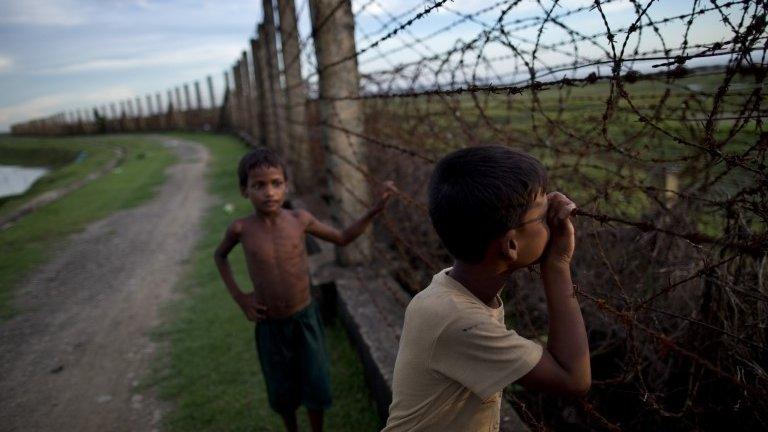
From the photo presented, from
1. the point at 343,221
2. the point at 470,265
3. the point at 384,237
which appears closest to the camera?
the point at 470,265

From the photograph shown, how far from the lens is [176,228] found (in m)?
6.65

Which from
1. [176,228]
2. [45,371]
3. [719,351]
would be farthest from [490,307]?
[176,228]

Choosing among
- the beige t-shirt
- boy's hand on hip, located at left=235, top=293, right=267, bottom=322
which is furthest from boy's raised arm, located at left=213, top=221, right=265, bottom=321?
the beige t-shirt

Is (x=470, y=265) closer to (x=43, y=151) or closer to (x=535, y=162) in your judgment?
(x=535, y=162)

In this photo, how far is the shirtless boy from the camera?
234 centimetres

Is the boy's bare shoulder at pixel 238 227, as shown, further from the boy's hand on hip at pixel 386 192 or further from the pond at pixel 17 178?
the pond at pixel 17 178

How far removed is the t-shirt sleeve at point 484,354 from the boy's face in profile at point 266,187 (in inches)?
57.1

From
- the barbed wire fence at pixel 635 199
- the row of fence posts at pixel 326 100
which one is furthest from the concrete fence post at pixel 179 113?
the barbed wire fence at pixel 635 199

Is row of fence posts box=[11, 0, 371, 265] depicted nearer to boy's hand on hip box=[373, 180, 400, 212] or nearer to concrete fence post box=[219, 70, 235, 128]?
boy's hand on hip box=[373, 180, 400, 212]

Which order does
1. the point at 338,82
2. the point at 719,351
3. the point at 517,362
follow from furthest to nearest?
the point at 338,82
the point at 719,351
the point at 517,362

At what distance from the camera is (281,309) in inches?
93.0

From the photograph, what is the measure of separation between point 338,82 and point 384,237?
2120 mm

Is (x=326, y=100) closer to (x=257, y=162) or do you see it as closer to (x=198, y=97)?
(x=257, y=162)

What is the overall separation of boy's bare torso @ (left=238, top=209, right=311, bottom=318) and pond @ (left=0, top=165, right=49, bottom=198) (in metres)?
19.7
